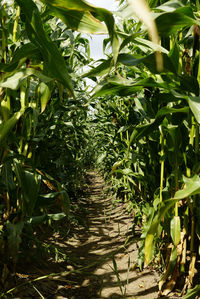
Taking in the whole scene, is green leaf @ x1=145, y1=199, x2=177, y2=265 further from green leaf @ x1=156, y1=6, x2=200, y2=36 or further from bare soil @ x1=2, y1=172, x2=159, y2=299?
green leaf @ x1=156, y1=6, x2=200, y2=36

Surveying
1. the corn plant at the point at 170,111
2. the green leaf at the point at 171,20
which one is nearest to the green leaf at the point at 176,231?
the corn plant at the point at 170,111

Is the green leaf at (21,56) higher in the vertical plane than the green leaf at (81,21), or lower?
lower

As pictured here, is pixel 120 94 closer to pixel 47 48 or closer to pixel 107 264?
pixel 47 48

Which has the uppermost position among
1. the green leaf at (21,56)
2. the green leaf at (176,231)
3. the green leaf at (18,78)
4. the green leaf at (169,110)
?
the green leaf at (21,56)

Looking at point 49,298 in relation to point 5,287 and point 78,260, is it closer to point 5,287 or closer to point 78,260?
point 5,287

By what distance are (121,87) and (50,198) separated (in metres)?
0.43

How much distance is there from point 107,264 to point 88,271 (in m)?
0.14

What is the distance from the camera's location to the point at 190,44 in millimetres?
1108

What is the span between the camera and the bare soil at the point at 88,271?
121 centimetres

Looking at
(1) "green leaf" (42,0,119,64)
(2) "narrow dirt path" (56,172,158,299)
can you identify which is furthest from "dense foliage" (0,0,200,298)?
(2) "narrow dirt path" (56,172,158,299)

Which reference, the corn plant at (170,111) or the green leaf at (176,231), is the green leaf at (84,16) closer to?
the corn plant at (170,111)

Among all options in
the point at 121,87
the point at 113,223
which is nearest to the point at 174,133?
the point at 121,87

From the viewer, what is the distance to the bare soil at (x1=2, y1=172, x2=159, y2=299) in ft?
3.96

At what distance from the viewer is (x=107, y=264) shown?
67.9 inches
